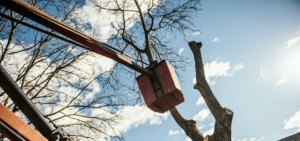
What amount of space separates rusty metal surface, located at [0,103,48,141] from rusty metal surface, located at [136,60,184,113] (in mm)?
1715

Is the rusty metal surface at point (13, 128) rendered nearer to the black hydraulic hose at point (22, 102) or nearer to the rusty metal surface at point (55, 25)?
the black hydraulic hose at point (22, 102)

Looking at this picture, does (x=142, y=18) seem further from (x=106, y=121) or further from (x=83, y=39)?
(x=106, y=121)

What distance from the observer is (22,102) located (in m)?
1.82

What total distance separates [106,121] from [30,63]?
2.81 m

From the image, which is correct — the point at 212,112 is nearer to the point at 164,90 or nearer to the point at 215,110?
the point at 215,110

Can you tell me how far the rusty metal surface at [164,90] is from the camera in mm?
2699

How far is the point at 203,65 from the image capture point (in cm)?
381

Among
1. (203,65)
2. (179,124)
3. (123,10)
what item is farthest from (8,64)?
(203,65)

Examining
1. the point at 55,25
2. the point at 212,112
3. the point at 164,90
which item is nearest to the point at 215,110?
the point at 212,112

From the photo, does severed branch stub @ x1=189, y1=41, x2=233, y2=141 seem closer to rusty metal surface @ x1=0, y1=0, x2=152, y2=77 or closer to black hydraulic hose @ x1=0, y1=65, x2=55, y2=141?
rusty metal surface @ x1=0, y1=0, x2=152, y2=77

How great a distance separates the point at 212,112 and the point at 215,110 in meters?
0.07

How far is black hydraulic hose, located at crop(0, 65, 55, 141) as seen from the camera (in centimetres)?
177

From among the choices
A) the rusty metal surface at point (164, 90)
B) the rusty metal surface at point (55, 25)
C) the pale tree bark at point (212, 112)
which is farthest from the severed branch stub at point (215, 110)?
the rusty metal surface at point (55, 25)

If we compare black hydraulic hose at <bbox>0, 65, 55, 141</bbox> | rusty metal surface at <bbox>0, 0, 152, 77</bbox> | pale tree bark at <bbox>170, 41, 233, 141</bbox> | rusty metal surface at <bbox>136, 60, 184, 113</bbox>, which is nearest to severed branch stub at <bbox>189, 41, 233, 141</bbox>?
pale tree bark at <bbox>170, 41, 233, 141</bbox>
